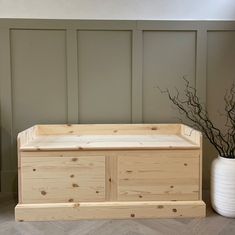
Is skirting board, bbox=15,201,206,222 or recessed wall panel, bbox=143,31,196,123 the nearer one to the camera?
skirting board, bbox=15,201,206,222

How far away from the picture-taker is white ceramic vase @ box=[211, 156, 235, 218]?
1970 mm

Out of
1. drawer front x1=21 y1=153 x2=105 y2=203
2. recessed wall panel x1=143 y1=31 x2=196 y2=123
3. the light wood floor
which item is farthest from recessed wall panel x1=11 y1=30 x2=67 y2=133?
the light wood floor

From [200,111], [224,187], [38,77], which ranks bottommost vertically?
[224,187]

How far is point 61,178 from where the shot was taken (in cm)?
196

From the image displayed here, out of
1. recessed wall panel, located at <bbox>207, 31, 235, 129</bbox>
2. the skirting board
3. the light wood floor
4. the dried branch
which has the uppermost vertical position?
recessed wall panel, located at <bbox>207, 31, 235, 129</bbox>

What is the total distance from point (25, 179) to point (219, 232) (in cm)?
137

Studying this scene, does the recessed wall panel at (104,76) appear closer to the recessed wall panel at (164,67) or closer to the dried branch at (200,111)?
the recessed wall panel at (164,67)

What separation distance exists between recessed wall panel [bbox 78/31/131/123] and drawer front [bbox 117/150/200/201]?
2.05 feet

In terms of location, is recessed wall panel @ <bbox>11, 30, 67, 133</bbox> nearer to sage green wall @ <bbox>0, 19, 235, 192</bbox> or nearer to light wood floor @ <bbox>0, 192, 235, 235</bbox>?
sage green wall @ <bbox>0, 19, 235, 192</bbox>

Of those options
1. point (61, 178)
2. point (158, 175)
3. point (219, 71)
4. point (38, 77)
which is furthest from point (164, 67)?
point (61, 178)

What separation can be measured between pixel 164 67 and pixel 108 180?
1.17 metres

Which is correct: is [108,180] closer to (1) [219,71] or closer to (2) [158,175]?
(2) [158,175]

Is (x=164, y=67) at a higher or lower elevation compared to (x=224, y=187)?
higher

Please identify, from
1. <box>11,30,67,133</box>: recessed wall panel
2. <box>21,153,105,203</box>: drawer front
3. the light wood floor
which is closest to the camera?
the light wood floor
